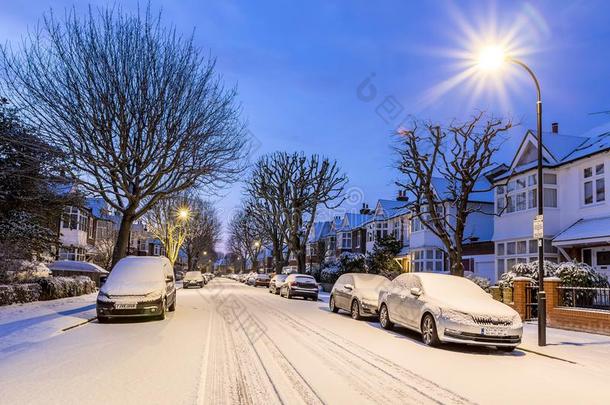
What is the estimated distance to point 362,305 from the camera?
17359 millimetres

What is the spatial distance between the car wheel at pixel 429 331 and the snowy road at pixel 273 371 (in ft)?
1.22

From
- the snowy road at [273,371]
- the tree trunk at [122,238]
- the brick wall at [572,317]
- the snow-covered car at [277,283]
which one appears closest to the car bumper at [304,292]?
the snow-covered car at [277,283]

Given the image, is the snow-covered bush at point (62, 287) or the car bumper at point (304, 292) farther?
the car bumper at point (304, 292)

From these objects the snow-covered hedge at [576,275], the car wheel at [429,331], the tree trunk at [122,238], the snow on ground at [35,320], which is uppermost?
the tree trunk at [122,238]

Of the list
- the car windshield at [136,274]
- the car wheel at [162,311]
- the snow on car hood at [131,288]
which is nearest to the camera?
the snow on car hood at [131,288]

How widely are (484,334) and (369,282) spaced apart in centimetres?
798

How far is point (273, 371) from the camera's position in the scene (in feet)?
27.1

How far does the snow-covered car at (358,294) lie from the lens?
56.6 feet

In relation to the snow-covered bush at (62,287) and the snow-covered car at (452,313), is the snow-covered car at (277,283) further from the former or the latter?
the snow-covered car at (452,313)

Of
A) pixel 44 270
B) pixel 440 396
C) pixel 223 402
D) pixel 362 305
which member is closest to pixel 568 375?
pixel 440 396

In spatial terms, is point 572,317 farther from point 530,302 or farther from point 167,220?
point 167,220

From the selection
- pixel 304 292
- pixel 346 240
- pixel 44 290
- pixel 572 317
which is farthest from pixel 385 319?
pixel 346 240

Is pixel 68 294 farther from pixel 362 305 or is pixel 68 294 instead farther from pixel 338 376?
pixel 338 376

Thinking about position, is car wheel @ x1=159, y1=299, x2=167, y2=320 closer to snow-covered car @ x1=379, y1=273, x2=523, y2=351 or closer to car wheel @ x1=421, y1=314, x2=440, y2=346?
snow-covered car @ x1=379, y1=273, x2=523, y2=351
